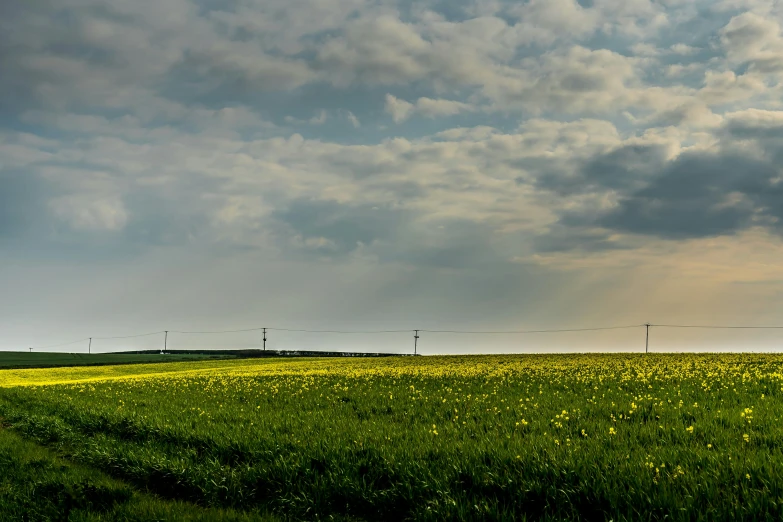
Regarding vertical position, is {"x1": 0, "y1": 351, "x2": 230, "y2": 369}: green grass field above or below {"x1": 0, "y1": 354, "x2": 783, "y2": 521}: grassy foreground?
below

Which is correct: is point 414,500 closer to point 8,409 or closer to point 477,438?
point 477,438

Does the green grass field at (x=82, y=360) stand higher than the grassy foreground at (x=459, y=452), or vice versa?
the grassy foreground at (x=459, y=452)

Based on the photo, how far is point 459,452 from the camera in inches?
409

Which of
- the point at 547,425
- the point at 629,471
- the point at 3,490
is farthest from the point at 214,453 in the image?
the point at 629,471

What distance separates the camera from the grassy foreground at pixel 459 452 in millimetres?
7906

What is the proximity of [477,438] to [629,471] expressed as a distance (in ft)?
12.8

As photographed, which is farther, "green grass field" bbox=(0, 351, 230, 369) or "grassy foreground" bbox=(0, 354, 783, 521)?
"green grass field" bbox=(0, 351, 230, 369)

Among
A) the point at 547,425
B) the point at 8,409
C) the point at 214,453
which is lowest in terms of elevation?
the point at 8,409

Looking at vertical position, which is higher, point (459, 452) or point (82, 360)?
point (459, 452)

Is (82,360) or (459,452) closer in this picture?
(459,452)

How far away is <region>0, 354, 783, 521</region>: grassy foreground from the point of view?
791 centimetres

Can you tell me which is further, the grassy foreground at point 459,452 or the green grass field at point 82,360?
the green grass field at point 82,360

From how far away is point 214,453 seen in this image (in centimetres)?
1268

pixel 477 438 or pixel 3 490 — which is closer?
pixel 3 490
